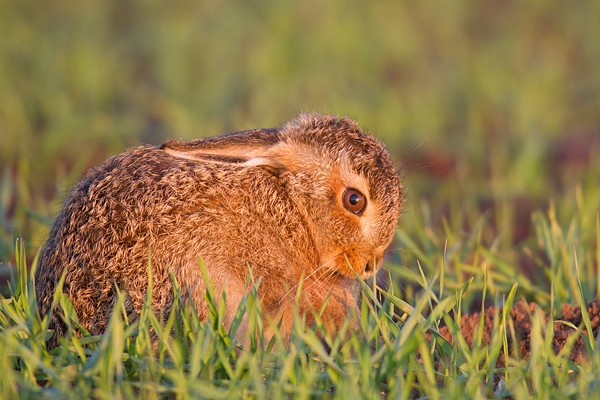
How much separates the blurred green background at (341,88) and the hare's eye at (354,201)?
0.96 meters

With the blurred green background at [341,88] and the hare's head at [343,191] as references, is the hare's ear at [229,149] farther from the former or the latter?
the blurred green background at [341,88]

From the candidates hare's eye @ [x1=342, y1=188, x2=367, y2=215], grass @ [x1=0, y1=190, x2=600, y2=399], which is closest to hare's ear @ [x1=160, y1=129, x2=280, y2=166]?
hare's eye @ [x1=342, y1=188, x2=367, y2=215]

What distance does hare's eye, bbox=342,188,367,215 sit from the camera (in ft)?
13.6

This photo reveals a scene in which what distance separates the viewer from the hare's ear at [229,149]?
3.90 meters

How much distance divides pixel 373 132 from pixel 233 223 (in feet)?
14.2

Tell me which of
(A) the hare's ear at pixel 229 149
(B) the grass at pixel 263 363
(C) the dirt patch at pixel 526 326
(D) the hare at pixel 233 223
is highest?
(A) the hare's ear at pixel 229 149

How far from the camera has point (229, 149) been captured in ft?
13.1

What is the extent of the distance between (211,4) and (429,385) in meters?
9.96

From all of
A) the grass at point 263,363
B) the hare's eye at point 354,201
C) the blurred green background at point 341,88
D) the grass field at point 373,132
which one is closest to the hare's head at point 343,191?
the hare's eye at point 354,201

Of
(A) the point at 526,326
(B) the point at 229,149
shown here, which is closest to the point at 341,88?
(B) the point at 229,149

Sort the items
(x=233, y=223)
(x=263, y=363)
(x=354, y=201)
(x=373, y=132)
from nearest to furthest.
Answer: (x=263, y=363) < (x=233, y=223) < (x=354, y=201) < (x=373, y=132)

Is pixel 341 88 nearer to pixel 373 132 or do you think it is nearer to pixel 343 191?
pixel 373 132

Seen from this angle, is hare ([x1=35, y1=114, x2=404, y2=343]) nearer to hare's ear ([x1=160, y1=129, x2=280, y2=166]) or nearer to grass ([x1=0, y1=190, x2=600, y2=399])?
hare's ear ([x1=160, y1=129, x2=280, y2=166])

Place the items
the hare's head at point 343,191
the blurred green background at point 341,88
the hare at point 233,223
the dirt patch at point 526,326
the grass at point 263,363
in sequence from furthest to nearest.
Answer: the blurred green background at point 341,88 → the hare's head at point 343,191 → the dirt patch at point 526,326 → the hare at point 233,223 → the grass at point 263,363
